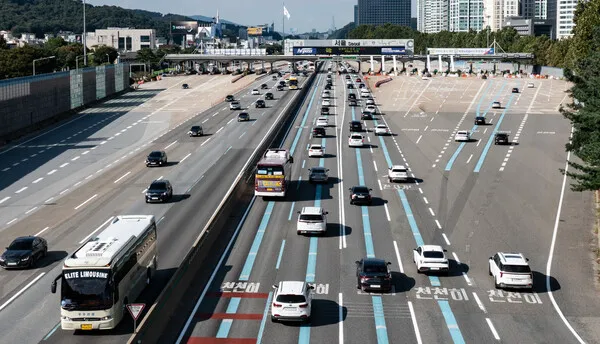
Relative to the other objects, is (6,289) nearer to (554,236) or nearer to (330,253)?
(330,253)

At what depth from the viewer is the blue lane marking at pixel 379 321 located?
3083cm

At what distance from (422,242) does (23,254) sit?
2130 cm

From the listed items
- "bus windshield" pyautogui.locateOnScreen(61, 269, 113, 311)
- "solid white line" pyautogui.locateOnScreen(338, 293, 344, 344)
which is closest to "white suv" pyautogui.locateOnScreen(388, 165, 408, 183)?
"solid white line" pyautogui.locateOnScreen(338, 293, 344, 344)

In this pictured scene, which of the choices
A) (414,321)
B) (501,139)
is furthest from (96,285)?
(501,139)

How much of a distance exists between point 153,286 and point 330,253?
11204 mm

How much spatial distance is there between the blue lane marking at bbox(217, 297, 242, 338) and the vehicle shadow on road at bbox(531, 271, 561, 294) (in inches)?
543

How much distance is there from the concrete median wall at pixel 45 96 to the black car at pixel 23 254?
46.8 metres

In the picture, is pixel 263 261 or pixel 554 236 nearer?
pixel 263 261

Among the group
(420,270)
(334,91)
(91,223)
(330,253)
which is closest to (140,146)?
(91,223)

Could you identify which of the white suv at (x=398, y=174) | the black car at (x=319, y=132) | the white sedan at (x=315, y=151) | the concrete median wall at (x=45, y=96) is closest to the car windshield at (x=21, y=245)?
the white suv at (x=398, y=174)

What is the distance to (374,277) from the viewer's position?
1444 inches

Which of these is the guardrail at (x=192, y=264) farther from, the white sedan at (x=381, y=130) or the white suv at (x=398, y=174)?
the white sedan at (x=381, y=130)

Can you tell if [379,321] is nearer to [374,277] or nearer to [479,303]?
[374,277]

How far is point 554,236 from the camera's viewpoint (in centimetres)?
4866
